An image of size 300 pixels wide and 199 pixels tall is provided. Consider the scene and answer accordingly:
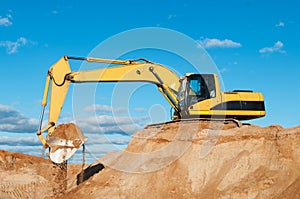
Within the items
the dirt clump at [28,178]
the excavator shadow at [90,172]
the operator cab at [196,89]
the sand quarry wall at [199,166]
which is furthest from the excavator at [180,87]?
the excavator shadow at [90,172]

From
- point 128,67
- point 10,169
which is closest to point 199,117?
point 128,67

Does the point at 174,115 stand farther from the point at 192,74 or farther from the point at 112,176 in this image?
the point at 112,176

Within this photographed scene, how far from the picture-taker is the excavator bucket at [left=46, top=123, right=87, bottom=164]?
16234 millimetres

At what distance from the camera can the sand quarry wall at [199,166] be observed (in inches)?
579

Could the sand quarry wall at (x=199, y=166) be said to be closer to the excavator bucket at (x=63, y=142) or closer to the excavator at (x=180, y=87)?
the excavator at (x=180, y=87)

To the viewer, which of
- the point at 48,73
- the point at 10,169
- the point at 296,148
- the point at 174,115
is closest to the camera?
the point at 296,148

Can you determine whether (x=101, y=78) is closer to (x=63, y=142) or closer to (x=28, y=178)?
(x=63, y=142)

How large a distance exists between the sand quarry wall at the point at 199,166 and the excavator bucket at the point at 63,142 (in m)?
1.76

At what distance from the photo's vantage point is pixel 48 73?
686 inches

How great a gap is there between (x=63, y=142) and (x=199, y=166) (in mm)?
5504

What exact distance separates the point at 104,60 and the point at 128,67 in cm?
117

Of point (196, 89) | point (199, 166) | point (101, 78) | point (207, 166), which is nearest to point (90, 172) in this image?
point (101, 78)

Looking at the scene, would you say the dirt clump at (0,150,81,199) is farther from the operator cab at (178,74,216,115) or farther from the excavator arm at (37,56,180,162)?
the operator cab at (178,74,216,115)

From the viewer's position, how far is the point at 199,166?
1688cm
